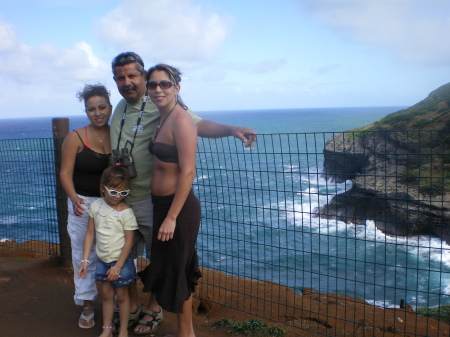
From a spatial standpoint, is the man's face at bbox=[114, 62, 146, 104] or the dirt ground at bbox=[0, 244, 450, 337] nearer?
the man's face at bbox=[114, 62, 146, 104]

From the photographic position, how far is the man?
12.3ft

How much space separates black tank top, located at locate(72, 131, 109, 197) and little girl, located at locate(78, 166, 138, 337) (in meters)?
0.26

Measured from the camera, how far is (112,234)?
3.77 m

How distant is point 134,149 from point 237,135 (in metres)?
0.92

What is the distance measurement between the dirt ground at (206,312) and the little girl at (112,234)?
77 centimetres

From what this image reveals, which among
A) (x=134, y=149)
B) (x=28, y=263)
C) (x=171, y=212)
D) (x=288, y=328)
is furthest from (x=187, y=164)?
(x=28, y=263)

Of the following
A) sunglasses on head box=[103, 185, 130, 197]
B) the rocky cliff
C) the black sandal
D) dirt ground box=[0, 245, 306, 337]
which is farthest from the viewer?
dirt ground box=[0, 245, 306, 337]

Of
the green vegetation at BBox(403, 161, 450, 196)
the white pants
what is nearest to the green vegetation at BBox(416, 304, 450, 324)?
the green vegetation at BBox(403, 161, 450, 196)

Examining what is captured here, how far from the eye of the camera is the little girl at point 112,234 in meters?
3.70

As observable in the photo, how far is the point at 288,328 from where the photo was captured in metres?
4.49

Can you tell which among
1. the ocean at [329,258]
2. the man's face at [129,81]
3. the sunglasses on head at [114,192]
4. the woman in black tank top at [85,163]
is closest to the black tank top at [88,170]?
the woman in black tank top at [85,163]

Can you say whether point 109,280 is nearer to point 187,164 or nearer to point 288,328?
point 187,164

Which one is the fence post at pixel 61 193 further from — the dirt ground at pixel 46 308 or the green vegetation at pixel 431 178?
the green vegetation at pixel 431 178

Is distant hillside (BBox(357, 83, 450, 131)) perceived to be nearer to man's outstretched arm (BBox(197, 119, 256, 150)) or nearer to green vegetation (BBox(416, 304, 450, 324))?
green vegetation (BBox(416, 304, 450, 324))
